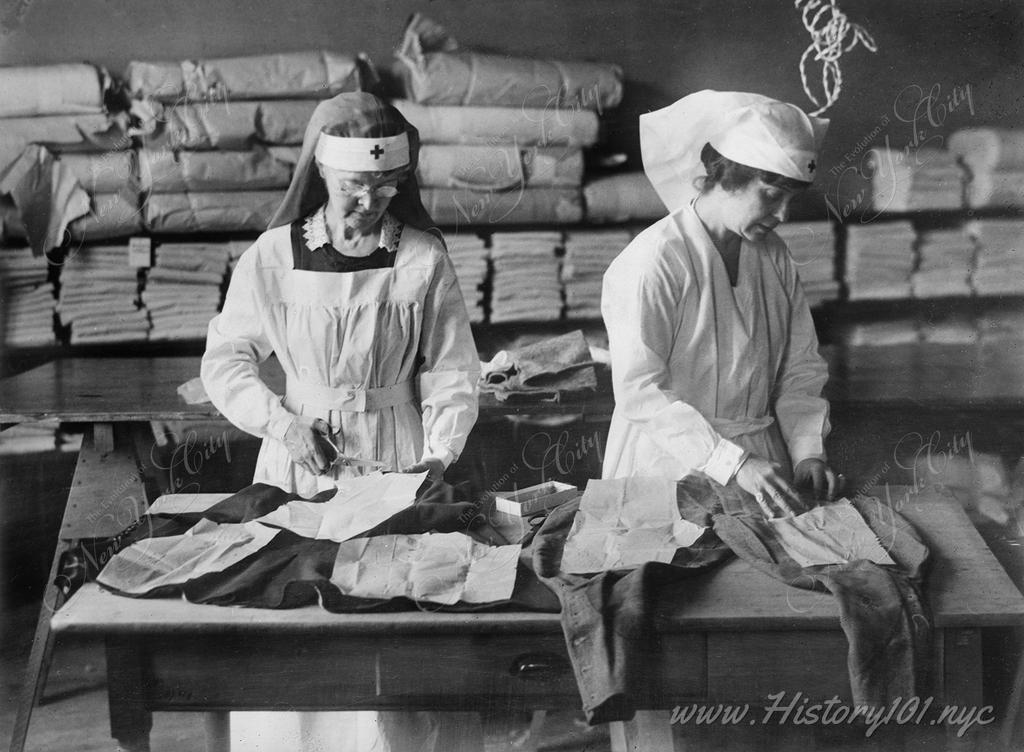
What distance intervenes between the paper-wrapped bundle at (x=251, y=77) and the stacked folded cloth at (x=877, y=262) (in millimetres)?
1139

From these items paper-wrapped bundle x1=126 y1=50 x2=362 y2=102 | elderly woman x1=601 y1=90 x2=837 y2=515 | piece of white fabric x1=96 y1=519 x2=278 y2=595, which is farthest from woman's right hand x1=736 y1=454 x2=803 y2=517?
paper-wrapped bundle x1=126 y1=50 x2=362 y2=102

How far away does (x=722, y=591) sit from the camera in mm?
1815

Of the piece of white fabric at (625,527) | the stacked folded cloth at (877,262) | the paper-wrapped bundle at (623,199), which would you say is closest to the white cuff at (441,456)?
the piece of white fabric at (625,527)

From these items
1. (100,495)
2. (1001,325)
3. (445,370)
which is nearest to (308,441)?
(445,370)

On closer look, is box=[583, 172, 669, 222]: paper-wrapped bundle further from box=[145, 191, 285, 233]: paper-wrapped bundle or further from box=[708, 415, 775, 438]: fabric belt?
box=[145, 191, 285, 233]: paper-wrapped bundle

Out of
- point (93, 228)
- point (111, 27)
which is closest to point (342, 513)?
point (93, 228)

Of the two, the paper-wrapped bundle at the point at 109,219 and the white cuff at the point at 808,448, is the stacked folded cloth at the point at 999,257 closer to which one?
the white cuff at the point at 808,448

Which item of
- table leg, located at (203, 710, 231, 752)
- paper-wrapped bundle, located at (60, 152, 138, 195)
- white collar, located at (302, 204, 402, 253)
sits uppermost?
paper-wrapped bundle, located at (60, 152, 138, 195)

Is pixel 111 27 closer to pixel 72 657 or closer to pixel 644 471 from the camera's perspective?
pixel 72 657

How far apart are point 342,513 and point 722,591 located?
0.73m

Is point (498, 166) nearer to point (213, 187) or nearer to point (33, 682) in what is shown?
point (213, 187)

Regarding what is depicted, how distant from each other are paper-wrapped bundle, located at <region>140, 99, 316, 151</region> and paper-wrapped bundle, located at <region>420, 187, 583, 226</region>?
1.01ft

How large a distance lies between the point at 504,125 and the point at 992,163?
42.0 inches

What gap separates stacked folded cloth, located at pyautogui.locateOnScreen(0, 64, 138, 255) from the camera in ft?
7.19
